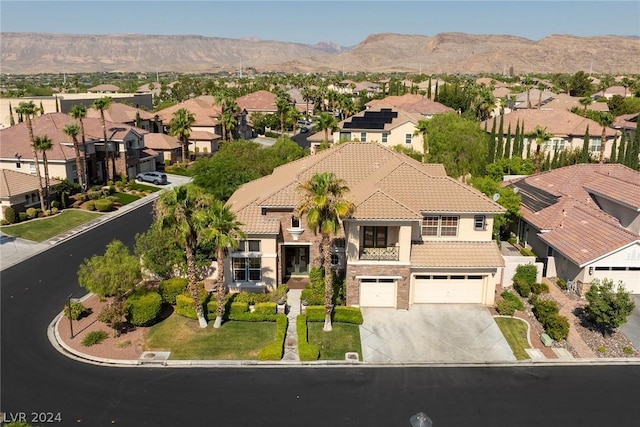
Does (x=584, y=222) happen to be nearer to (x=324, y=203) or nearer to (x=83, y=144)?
(x=324, y=203)

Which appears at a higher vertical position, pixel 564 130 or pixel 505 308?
pixel 564 130

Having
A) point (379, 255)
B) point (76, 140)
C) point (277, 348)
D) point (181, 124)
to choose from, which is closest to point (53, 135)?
point (76, 140)

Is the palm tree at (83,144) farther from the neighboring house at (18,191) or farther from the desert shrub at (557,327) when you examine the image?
the desert shrub at (557,327)

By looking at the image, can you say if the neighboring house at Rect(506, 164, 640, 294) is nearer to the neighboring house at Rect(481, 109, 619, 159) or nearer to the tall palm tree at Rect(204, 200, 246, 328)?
the tall palm tree at Rect(204, 200, 246, 328)

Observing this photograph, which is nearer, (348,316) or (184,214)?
(184,214)

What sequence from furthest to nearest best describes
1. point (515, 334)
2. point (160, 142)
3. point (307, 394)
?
point (160, 142), point (515, 334), point (307, 394)

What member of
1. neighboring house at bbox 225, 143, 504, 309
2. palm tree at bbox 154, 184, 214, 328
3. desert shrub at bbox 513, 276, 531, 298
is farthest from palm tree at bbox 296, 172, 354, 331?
desert shrub at bbox 513, 276, 531, 298

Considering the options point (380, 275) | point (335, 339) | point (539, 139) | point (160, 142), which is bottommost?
point (335, 339)
